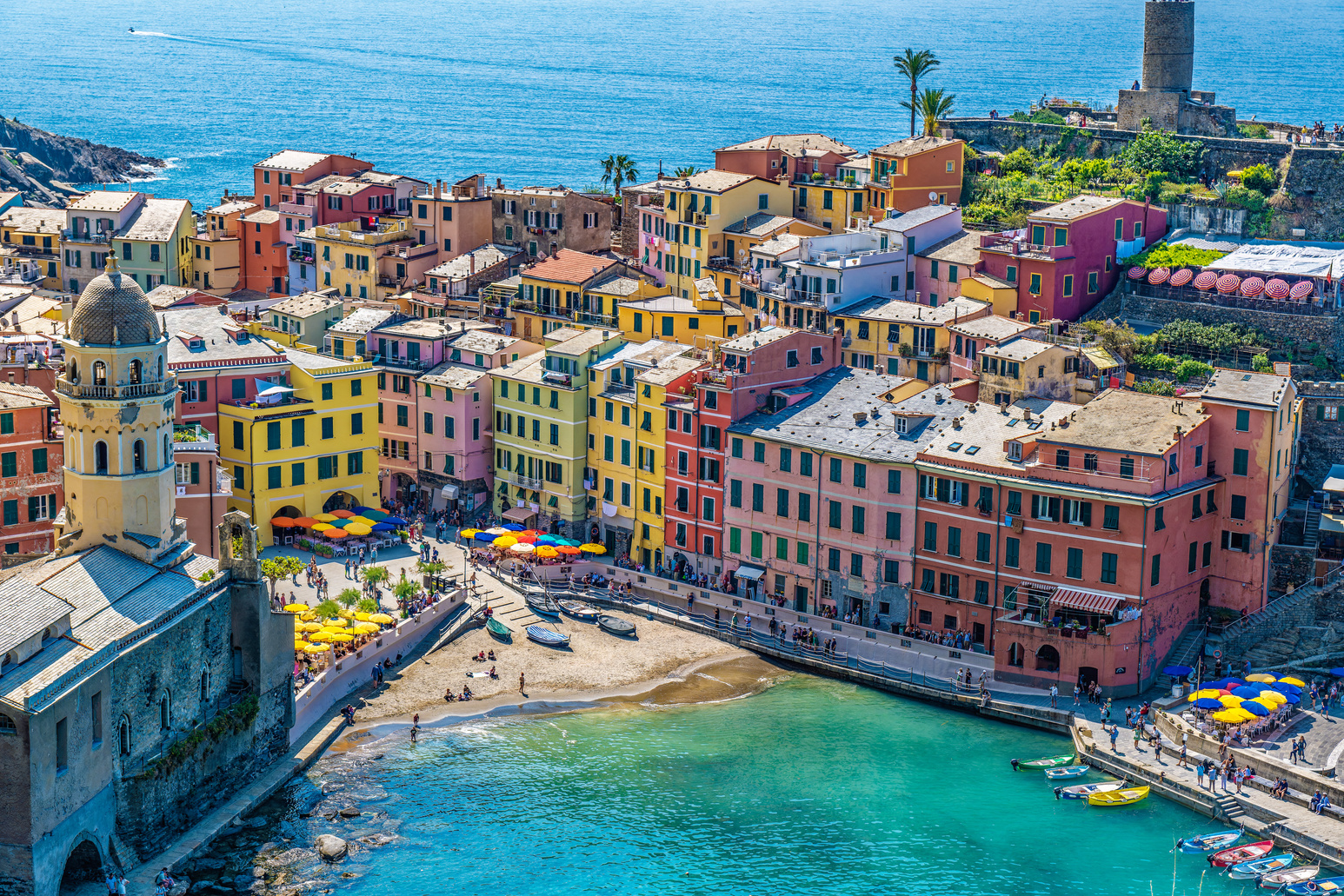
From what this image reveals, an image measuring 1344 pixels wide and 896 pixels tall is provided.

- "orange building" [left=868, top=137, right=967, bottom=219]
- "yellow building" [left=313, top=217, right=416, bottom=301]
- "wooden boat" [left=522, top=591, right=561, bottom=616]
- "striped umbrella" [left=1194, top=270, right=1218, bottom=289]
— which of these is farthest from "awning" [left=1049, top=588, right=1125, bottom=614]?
"yellow building" [left=313, top=217, right=416, bottom=301]

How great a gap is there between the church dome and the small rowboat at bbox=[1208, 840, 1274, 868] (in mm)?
43333

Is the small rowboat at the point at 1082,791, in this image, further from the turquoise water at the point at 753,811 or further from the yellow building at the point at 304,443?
the yellow building at the point at 304,443

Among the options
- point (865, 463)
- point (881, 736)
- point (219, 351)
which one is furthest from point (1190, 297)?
point (219, 351)

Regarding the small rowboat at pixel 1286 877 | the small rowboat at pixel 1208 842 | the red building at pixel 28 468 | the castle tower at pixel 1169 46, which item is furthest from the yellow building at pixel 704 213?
the small rowboat at pixel 1286 877

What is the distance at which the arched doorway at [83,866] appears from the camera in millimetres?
61531

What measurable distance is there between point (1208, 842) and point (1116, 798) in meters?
4.36

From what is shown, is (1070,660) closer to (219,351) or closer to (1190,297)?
(1190,297)

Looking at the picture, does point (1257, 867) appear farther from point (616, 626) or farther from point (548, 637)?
point (548, 637)

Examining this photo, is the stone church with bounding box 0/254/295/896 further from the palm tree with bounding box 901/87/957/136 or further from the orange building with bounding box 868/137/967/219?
the palm tree with bounding box 901/87/957/136

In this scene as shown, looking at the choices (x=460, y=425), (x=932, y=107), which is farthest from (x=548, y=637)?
(x=932, y=107)

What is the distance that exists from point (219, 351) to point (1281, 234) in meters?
60.0

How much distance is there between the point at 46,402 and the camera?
83438 mm

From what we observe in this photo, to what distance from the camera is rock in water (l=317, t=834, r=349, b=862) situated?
65312 millimetres

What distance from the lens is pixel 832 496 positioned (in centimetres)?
8569
